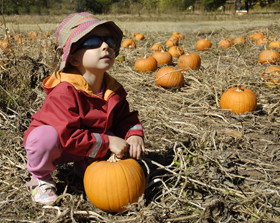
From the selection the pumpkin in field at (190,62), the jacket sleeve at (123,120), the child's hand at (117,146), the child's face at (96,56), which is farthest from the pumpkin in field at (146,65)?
the child's hand at (117,146)

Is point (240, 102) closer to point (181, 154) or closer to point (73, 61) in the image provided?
point (181, 154)

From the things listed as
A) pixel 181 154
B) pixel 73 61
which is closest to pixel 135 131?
pixel 181 154

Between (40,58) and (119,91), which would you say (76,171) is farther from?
(40,58)

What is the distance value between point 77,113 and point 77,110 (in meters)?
0.03

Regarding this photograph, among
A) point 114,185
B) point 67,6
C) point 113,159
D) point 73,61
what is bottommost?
point 114,185

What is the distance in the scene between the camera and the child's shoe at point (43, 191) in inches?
95.9

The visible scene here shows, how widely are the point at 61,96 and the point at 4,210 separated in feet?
3.41

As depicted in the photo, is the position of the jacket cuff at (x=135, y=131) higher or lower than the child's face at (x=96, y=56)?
lower

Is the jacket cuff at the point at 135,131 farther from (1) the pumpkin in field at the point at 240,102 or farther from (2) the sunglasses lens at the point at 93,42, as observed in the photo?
(1) the pumpkin in field at the point at 240,102

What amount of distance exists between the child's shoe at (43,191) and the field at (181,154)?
0.06 metres

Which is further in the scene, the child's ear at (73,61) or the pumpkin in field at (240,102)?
the pumpkin in field at (240,102)

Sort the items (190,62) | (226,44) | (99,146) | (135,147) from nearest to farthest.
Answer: (99,146) → (135,147) → (190,62) → (226,44)

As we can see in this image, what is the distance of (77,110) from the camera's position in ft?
7.81

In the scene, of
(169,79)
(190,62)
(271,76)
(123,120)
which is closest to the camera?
(123,120)
